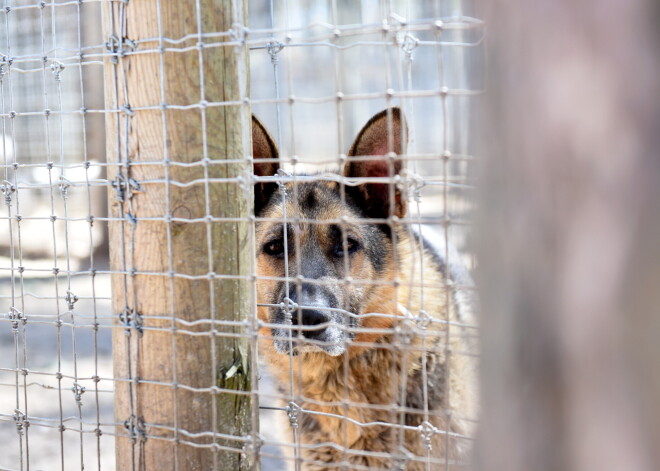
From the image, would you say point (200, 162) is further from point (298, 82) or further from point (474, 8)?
point (298, 82)

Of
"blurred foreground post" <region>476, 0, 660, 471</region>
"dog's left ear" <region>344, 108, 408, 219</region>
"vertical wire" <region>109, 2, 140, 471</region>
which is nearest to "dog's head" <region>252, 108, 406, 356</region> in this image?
"dog's left ear" <region>344, 108, 408, 219</region>

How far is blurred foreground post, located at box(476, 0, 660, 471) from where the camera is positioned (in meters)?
0.81

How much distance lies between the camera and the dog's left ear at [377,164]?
9.46 feet

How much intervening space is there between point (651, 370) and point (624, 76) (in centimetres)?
39

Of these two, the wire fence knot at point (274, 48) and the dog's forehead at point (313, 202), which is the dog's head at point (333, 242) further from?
the wire fence knot at point (274, 48)

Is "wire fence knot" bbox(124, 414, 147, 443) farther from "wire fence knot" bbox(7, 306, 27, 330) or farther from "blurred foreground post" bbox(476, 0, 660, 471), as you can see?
"blurred foreground post" bbox(476, 0, 660, 471)

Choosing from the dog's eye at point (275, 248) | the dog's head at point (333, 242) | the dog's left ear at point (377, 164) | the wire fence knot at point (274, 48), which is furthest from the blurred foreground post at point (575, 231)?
the dog's eye at point (275, 248)

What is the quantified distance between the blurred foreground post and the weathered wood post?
153cm

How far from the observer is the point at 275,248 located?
3.48 metres

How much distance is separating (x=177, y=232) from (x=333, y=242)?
3.60ft

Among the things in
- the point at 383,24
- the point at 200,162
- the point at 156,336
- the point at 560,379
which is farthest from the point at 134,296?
the point at 560,379

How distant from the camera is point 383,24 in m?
1.87

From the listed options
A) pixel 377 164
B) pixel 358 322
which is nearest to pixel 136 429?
pixel 358 322

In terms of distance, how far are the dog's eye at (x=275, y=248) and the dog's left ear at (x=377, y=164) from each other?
1.61 feet
